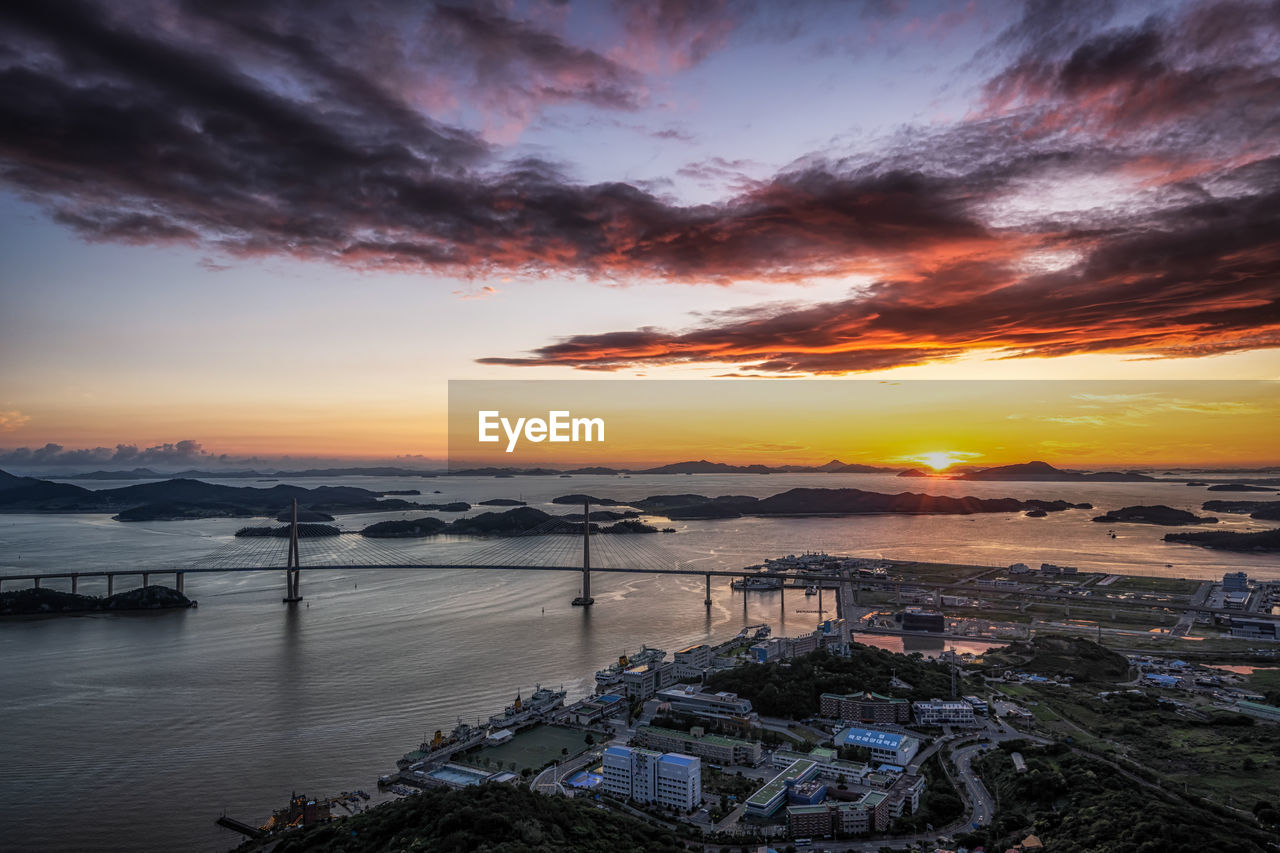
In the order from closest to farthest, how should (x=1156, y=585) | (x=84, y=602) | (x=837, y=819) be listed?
1. (x=837, y=819)
2. (x=84, y=602)
3. (x=1156, y=585)

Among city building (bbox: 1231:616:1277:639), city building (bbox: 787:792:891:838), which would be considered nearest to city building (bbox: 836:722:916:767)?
city building (bbox: 787:792:891:838)

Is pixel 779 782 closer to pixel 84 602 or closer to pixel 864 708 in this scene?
pixel 864 708

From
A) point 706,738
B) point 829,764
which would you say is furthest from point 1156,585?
point 706,738

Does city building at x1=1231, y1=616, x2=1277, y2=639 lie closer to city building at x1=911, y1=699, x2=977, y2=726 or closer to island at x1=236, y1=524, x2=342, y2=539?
city building at x1=911, y1=699, x2=977, y2=726

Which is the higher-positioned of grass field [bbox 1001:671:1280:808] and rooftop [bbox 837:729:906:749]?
rooftop [bbox 837:729:906:749]

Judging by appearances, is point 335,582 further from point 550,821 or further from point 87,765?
point 550,821
